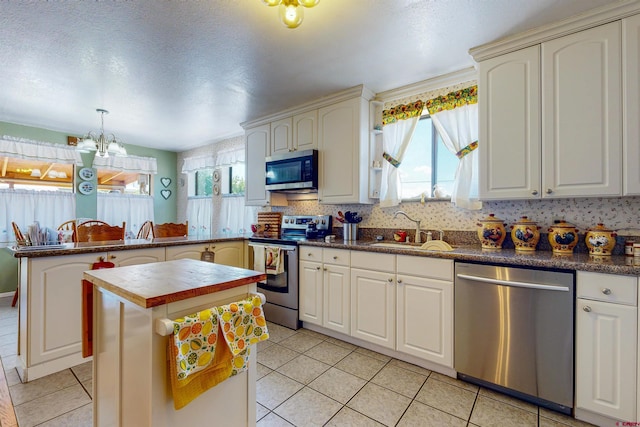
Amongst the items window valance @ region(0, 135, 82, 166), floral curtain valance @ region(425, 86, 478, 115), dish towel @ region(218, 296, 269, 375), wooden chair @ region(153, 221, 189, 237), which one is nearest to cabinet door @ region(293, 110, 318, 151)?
floral curtain valance @ region(425, 86, 478, 115)

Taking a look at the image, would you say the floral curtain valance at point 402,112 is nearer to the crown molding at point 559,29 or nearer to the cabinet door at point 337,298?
the crown molding at point 559,29

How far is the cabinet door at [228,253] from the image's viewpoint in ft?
10.7

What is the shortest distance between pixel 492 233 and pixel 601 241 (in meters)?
0.62

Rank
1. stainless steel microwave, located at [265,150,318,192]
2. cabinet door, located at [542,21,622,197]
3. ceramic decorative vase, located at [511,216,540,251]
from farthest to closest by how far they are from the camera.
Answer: stainless steel microwave, located at [265,150,318,192] < ceramic decorative vase, located at [511,216,540,251] < cabinet door, located at [542,21,622,197]

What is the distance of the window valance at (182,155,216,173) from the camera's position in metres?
5.18

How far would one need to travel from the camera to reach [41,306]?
82.7 inches

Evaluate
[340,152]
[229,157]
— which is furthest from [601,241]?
[229,157]

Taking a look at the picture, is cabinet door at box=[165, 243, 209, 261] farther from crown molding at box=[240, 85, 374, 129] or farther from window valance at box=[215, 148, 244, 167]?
window valance at box=[215, 148, 244, 167]

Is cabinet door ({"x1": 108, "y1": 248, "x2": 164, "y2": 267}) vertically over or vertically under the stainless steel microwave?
under

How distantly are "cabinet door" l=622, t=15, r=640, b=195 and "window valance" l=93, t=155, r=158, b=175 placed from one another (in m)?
6.17

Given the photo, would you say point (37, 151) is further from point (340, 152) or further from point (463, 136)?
point (463, 136)

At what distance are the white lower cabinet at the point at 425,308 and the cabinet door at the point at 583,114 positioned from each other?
3.15 feet

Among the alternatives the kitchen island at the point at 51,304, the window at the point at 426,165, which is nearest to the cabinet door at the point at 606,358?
the window at the point at 426,165

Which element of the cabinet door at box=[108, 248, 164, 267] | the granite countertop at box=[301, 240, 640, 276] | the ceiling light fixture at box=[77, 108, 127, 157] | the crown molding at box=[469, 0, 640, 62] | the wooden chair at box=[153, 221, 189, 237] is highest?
the crown molding at box=[469, 0, 640, 62]
